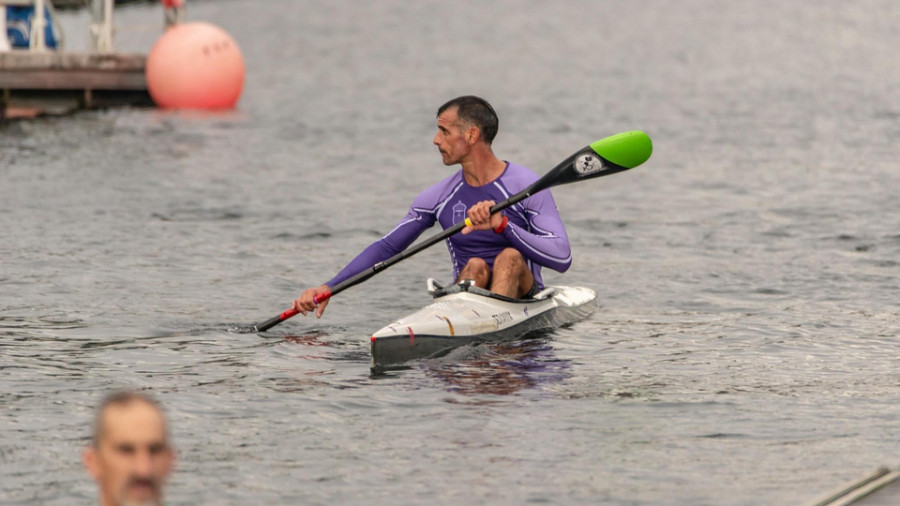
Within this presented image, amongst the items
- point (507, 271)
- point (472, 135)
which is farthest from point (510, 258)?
point (472, 135)

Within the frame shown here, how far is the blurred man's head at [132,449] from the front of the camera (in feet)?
10.6

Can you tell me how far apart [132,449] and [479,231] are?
6.18 metres

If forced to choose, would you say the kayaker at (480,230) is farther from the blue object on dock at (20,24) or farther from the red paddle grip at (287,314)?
the blue object on dock at (20,24)

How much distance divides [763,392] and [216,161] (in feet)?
43.8

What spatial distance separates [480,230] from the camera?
9.16 meters

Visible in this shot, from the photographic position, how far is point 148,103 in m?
25.9

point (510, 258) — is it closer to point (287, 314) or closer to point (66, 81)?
point (287, 314)

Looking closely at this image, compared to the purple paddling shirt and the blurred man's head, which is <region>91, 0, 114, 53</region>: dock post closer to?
the purple paddling shirt

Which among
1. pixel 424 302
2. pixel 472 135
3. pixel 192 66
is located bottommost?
pixel 424 302

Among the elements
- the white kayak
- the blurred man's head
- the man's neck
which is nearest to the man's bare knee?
the white kayak

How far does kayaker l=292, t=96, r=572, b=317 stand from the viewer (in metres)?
9.02

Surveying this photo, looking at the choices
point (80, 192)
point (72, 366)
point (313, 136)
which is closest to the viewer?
point (72, 366)

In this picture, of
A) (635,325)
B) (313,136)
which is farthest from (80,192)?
(635,325)

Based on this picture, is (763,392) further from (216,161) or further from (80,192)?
(216,161)
